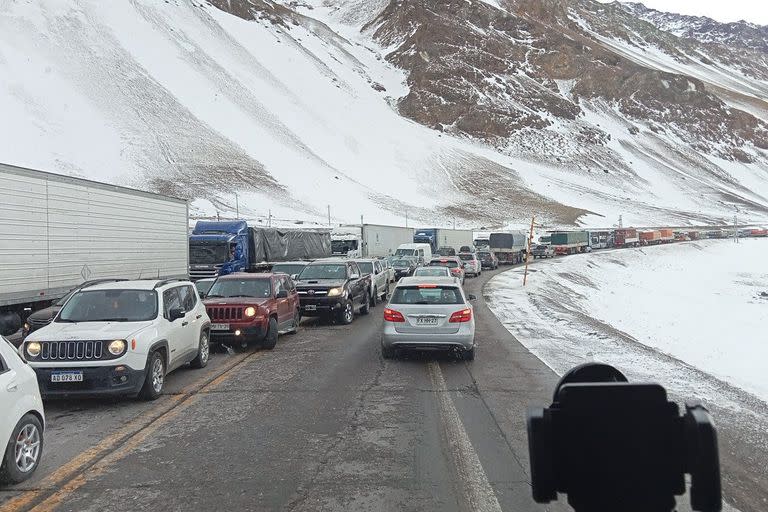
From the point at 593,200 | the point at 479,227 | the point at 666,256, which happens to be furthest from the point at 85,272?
the point at 593,200

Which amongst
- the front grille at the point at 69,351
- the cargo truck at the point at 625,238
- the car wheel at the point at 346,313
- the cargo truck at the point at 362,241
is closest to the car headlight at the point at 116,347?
the front grille at the point at 69,351

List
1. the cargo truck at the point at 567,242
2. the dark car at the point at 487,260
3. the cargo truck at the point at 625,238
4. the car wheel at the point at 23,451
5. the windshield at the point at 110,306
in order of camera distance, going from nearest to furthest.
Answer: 1. the car wheel at the point at 23,451
2. the windshield at the point at 110,306
3. the dark car at the point at 487,260
4. the cargo truck at the point at 567,242
5. the cargo truck at the point at 625,238

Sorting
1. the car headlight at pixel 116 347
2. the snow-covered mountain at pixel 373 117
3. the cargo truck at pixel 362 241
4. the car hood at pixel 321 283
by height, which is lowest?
the car headlight at pixel 116 347

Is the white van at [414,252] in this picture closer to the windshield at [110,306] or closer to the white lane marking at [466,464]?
the windshield at [110,306]

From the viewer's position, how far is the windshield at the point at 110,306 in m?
9.49

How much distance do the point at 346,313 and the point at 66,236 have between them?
732 cm

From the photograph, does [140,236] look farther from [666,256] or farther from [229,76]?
[229,76]

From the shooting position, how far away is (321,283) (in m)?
18.4

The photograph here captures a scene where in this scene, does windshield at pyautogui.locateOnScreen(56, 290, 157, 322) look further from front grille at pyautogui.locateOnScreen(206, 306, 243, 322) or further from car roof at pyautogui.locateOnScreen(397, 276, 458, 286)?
car roof at pyautogui.locateOnScreen(397, 276, 458, 286)

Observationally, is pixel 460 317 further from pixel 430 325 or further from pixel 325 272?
pixel 325 272

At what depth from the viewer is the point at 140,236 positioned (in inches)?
788

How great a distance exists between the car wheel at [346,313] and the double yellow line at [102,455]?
8115 millimetres

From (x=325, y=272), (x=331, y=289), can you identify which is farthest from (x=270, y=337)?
(x=325, y=272)

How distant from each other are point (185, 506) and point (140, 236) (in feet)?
53.0
